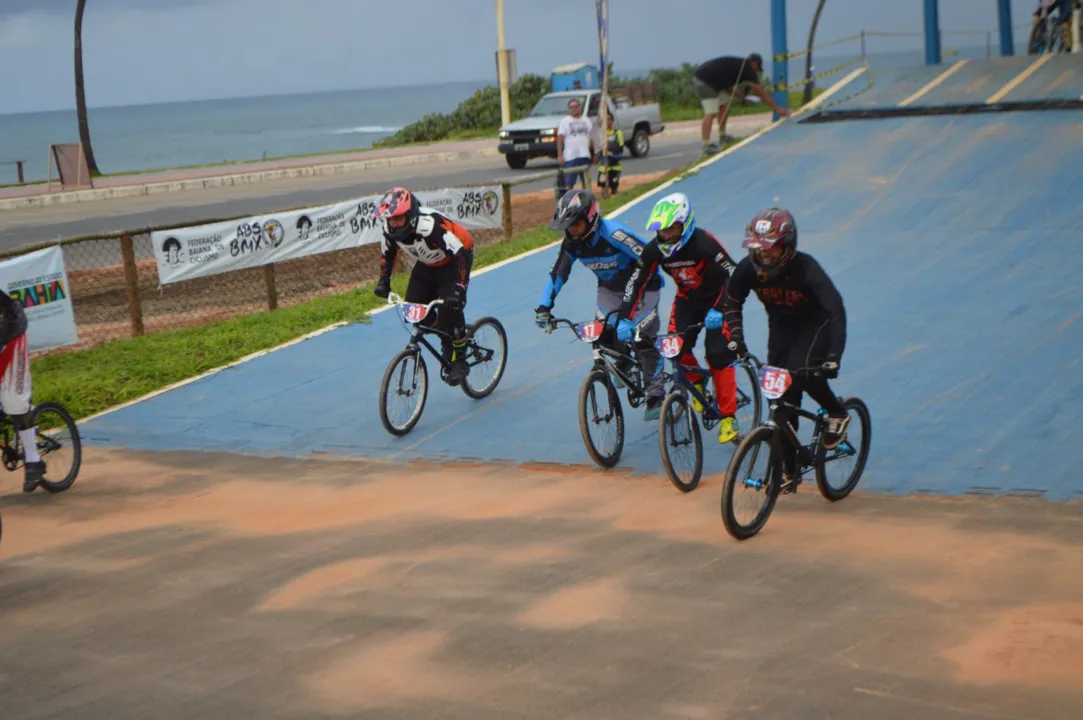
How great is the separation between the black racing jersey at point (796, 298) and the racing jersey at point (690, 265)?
4.04ft

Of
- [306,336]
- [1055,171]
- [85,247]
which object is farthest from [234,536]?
[85,247]

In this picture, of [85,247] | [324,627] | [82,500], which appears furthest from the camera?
[85,247]

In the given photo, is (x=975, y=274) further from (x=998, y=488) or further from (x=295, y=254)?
(x=295, y=254)

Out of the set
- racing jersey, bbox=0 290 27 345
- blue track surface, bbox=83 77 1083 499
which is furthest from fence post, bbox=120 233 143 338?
racing jersey, bbox=0 290 27 345

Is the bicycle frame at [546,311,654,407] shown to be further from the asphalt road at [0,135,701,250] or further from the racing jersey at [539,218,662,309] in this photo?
the asphalt road at [0,135,701,250]

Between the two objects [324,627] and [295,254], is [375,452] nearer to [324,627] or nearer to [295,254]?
[324,627]

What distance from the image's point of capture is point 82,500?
9.41 meters

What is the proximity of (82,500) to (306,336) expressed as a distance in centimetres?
508

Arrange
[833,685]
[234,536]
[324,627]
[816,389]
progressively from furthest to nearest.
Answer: [234,536] < [816,389] < [324,627] < [833,685]

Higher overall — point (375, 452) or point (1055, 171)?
point (1055, 171)

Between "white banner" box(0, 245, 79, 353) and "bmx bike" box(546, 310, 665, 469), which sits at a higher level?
"white banner" box(0, 245, 79, 353)

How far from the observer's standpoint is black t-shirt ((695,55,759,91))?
851 inches

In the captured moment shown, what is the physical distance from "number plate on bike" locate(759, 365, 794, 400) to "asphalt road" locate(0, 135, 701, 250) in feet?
62.1

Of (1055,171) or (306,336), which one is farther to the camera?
(1055,171)
